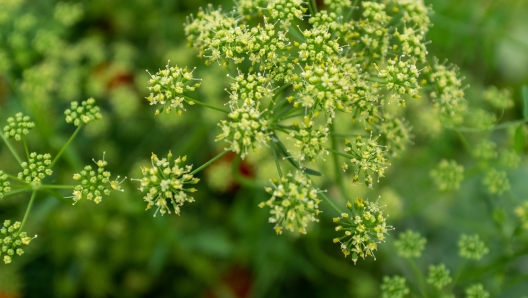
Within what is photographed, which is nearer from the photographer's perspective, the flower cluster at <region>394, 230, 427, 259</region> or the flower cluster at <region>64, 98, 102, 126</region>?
the flower cluster at <region>64, 98, 102, 126</region>

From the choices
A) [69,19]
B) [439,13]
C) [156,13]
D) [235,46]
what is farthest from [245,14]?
[156,13]

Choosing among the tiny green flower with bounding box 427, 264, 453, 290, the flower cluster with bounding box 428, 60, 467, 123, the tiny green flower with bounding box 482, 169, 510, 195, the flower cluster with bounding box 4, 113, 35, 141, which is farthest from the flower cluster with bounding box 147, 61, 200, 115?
the tiny green flower with bounding box 482, 169, 510, 195

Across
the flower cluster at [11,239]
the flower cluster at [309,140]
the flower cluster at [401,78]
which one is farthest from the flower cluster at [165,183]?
the flower cluster at [401,78]

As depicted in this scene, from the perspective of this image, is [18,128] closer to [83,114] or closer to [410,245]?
[83,114]

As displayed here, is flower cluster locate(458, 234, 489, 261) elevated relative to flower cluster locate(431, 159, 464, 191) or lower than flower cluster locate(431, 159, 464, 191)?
lower

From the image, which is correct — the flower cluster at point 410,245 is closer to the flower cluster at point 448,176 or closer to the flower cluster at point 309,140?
the flower cluster at point 448,176

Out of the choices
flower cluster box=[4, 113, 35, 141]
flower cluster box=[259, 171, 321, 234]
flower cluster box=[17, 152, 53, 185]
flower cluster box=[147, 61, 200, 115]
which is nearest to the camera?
flower cluster box=[259, 171, 321, 234]

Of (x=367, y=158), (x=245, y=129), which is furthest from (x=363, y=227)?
(x=245, y=129)

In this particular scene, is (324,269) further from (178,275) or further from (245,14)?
(245,14)

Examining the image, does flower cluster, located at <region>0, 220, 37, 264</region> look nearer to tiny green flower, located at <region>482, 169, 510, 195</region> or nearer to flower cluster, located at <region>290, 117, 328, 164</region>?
flower cluster, located at <region>290, 117, 328, 164</region>
